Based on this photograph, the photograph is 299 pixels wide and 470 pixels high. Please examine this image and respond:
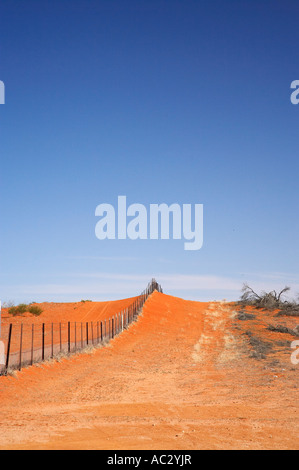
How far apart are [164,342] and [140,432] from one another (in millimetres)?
27119

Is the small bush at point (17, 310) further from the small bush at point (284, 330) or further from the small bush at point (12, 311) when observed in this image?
the small bush at point (284, 330)

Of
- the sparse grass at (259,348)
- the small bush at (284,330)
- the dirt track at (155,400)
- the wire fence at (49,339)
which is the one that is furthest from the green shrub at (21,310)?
the sparse grass at (259,348)

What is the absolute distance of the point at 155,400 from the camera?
53.0ft

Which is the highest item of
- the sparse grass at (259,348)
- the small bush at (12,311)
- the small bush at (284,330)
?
the small bush at (12,311)

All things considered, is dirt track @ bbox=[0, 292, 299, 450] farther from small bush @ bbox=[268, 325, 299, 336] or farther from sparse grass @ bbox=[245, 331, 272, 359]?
small bush @ bbox=[268, 325, 299, 336]

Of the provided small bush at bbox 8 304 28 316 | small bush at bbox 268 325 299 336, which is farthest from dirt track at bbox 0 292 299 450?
A: small bush at bbox 8 304 28 316

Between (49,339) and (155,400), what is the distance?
1075 inches

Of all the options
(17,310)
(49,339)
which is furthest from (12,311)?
(49,339)

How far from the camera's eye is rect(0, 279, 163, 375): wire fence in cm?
2264

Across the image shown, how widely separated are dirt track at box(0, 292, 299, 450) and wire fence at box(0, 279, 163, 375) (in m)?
0.99

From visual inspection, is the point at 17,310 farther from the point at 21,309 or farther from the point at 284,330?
the point at 284,330

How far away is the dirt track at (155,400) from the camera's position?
403 inches

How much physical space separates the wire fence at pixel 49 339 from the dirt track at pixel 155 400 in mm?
993

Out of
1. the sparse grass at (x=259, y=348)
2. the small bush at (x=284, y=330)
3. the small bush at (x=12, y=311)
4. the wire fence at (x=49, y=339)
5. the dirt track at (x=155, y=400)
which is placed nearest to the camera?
the dirt track at (x=155, y=400)
